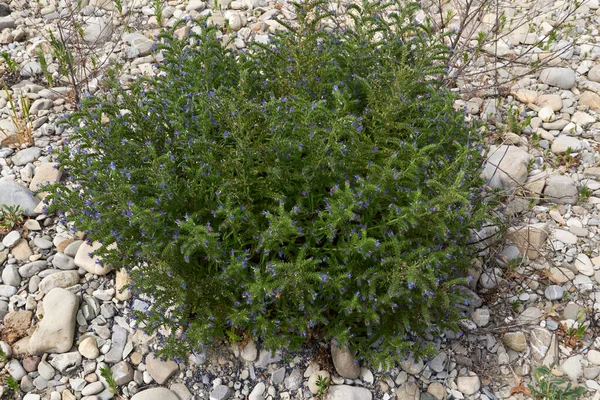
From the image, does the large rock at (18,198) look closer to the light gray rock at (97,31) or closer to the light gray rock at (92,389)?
the light gray rock at (92,389)

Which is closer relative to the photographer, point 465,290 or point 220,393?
point 220,393

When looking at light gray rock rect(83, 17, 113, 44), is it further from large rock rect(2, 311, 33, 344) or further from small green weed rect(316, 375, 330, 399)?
small green weed rect(316, 375, 330, 399)

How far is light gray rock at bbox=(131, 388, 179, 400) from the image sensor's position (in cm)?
378

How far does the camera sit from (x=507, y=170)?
5156mm

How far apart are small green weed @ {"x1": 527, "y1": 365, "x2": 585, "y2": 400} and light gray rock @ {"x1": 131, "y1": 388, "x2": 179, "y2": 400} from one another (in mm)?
2365

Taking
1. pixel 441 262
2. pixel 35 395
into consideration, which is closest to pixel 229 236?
pixel 441 262

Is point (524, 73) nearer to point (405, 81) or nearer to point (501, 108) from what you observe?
point (501, 108)

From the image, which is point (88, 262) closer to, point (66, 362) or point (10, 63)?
point (66, 362)

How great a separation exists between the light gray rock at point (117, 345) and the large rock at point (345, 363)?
1.50 metres

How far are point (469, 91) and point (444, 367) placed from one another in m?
3.05

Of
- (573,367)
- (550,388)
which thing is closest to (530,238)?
(573,367)

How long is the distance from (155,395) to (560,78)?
502 cm

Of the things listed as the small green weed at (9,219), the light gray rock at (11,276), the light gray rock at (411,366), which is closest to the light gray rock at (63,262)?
the light gray rock at (11,276)

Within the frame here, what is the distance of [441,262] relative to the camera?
11.7 feet
